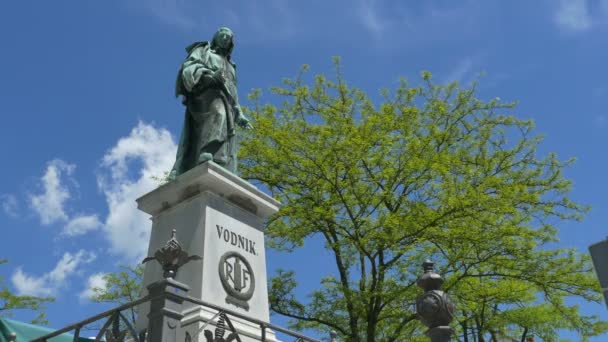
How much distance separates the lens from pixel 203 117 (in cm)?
1003

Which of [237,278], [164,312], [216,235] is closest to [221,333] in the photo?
[164,312]

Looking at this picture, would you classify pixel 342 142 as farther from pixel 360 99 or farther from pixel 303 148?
pixel 360 99

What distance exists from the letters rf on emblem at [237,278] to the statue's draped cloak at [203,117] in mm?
1801

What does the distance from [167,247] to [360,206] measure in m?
11.4

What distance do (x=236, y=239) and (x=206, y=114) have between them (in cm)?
236

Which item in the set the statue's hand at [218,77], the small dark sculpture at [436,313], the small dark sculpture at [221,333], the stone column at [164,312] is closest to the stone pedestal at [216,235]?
the small dark sculpture at [221,333]

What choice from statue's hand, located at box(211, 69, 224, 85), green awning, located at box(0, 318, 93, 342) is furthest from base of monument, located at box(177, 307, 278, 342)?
statue's hand, located at box(211, 69, 224, 85)

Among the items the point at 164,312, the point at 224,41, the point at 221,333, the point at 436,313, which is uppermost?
the point at 224,41

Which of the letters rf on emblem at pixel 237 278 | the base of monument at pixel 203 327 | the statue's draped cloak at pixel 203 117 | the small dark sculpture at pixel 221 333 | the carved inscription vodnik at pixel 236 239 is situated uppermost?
the statue's draped cloak at pixel 203 117

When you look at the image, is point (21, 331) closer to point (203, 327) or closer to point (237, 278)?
point (203, 327)

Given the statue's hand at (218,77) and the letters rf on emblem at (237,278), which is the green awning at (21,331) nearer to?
the letters rf on emblem at (237,278)

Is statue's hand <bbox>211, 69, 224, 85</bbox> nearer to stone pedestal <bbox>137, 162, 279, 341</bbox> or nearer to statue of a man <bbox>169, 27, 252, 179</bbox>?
statue of a man <bbox>169, 27, 252, 179</bbox>

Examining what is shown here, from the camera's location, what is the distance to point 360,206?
1725cm

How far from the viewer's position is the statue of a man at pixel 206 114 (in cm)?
973
